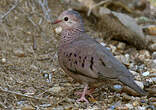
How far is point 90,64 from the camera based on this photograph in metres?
3.87

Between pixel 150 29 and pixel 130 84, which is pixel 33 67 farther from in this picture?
pixel 150 29

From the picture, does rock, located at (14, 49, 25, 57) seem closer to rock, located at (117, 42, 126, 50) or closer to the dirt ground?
the dirt ground

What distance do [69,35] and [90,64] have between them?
827 mm

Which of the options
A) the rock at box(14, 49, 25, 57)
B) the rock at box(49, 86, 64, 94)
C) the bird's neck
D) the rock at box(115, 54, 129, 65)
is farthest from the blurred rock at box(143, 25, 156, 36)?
the rock at box(49, 86, 64, 94)

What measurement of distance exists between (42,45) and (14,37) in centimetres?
54

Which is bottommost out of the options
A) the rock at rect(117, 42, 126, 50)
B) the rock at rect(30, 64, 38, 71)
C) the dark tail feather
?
the dark tail feather

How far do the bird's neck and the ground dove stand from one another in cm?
2

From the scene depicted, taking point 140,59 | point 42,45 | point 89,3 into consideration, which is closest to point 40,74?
point 42,45

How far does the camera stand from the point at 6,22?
5.71 m

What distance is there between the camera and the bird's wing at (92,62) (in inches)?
151

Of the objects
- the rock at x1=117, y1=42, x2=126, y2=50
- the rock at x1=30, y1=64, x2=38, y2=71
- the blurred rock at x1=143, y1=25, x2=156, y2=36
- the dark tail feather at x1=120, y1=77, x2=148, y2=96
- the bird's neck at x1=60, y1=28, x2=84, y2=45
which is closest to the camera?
the dark tail feather at x1=120, y1=77, x2=148, y2=96

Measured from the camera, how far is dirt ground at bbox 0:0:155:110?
4008 millimetres

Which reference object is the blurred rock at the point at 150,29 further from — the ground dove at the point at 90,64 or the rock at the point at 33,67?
the rock at the point at 33,67

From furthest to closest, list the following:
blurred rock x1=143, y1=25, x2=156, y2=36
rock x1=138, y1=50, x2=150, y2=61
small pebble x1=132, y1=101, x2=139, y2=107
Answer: blurred rock x1=143, y1=25, x2=156, y2=36 < rock x1=138, y1=50, x2=150, y2=61 < small pebble x1=132, y1=101, x2=139, y2=107
